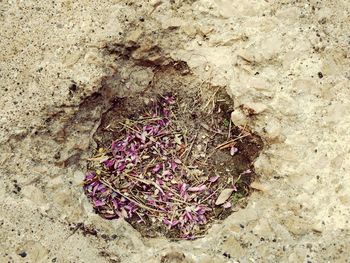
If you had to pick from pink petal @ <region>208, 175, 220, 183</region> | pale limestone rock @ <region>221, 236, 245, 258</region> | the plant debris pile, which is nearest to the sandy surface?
pale limestone rock @ <region>221, 236, 245, 258</region>

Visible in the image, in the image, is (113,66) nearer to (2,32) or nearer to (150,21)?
(150,21)

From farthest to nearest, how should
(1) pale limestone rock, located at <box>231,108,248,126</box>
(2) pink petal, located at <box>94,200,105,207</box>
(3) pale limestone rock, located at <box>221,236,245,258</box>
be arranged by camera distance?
(1) pale limestone rock, located at <box>231,108,248,126</box> → (2) pink petal, located at <box>94,200,105,207</box> → (3) pale limestone rock, located at <box>221,236,245,258</box>

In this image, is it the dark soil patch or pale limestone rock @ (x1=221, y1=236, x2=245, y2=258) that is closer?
pale limestone rock @ (x1=221, y1=236, x2=245, y2=258)

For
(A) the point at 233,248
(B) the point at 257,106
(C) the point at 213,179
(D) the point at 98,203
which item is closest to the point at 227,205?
(C) the point at 213,179

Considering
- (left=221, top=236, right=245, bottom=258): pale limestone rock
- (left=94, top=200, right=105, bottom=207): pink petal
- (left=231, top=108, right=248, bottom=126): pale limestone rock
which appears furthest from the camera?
(left=231, top=108, right=248, bottom=126): pale limestone rock

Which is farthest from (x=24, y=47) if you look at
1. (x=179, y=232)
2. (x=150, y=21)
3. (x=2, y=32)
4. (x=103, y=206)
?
(x=179, y=232)

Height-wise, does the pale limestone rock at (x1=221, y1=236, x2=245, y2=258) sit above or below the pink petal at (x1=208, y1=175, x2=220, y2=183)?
below

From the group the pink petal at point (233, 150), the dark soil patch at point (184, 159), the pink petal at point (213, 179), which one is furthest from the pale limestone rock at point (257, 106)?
the pink petal at point (213, 179)

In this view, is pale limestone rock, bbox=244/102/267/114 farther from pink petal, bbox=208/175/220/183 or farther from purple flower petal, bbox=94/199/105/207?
purple flower petal, bbox=94/199/105/207
